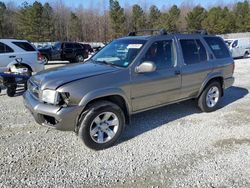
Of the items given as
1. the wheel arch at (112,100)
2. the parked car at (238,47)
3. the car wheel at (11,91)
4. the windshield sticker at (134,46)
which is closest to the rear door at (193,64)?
the windshield sticker at (134,46)

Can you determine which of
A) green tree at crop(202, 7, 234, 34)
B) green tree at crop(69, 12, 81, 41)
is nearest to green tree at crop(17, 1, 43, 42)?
green tree at crop(69, 12, 81, 41)

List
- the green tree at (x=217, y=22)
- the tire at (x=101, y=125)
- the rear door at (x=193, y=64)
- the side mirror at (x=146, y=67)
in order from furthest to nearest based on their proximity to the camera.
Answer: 1. the green tree at (x=217, y=22)
2. the rear door at (x=193, y=64)
3. the side mirror at (x=146, y=67)
4. the tire at (x=101, y=125)

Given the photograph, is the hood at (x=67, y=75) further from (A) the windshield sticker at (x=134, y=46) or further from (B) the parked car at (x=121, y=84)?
(A) the windshield sticker at (x=134, y=46)

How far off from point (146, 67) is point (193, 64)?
5.22 feet

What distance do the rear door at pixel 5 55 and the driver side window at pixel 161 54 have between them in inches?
257

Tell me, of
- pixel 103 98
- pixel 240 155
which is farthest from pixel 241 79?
pixel 103 98

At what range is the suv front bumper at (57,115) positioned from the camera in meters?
4.06

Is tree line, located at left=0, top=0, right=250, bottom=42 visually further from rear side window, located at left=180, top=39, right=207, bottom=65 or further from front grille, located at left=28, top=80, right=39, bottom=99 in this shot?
front grille, located at left=28, top=80, right=39, bottom=99

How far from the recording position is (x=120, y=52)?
5.27 metres

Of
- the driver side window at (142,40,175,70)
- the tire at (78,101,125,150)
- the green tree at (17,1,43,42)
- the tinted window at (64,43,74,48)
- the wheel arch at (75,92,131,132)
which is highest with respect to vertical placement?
the green tree at (17,1,43,42)

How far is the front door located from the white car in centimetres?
623

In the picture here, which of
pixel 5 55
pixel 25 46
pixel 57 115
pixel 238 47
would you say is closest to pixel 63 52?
pixel 25 46

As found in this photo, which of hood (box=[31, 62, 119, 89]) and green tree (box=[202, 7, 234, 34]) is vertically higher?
green tree (box=[202, 7, 234, 34])

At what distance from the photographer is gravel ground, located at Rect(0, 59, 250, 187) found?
12.0 ft
